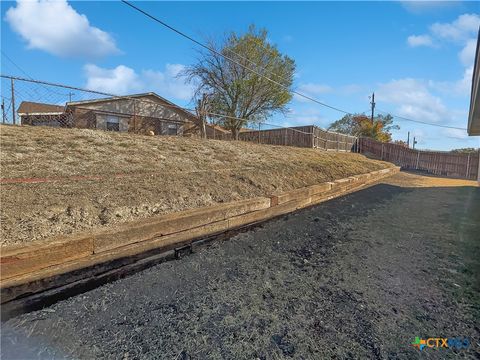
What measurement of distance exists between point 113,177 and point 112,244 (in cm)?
163

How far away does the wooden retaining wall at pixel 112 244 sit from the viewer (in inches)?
87.7

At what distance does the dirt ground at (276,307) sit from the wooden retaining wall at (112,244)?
0.31 metres

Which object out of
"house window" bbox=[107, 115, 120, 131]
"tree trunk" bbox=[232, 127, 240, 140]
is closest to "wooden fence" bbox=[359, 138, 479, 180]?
"tree trunk" bbox=[232, 127, 240, 140]

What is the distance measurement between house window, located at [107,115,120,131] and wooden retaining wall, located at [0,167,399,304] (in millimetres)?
16801

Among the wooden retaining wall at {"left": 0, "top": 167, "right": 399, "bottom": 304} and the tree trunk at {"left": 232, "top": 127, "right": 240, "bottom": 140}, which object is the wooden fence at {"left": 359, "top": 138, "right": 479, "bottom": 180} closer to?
the tree trunk at {"left": 232, "top": 127, "right": 240, "bottom": 140}

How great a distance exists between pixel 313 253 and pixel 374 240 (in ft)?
3.65

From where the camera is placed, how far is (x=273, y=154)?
8844 millimetres

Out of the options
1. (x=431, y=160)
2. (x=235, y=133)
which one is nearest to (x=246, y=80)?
(x=235, y=133)

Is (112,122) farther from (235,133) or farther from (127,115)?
(235,133)

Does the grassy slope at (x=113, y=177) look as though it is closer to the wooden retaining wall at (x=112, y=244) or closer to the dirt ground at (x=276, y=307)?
the wooden retaining wall at (x=112, y=244)

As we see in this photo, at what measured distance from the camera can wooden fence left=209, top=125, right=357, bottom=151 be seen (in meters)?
18.7

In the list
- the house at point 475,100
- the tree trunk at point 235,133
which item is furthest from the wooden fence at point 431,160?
the tree trunk at point 235,133

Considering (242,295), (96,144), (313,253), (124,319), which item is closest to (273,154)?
(96,144)

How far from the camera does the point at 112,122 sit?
18.4 metres
